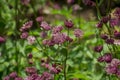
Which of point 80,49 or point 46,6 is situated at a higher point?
point 46,6

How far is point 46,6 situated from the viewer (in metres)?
7.68

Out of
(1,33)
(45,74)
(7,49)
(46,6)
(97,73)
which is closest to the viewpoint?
(45,74)

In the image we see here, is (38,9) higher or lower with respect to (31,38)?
higher

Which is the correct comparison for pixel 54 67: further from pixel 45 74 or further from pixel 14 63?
pixel 14 63

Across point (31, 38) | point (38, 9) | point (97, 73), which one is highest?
point (38, 9)

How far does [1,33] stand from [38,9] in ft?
8.31

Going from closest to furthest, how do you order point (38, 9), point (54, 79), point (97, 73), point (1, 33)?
point (54, 79) → point (97, 73) → point (1, 33) → point (38, 9)

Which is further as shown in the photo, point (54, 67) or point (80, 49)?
point (80, 49)

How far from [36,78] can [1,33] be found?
1.95m

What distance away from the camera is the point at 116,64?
8.57ft

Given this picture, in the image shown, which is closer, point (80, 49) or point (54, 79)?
point (54, 79)

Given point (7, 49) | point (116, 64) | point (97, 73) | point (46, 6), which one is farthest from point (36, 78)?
point (46, 6)

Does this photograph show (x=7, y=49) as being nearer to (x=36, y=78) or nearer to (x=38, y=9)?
(x=36, y=78)

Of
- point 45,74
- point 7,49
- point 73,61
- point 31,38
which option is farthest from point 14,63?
point 45,74
